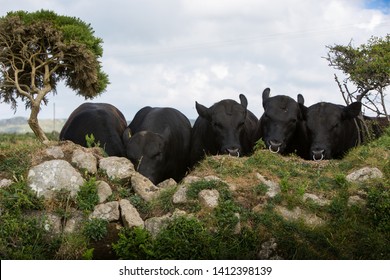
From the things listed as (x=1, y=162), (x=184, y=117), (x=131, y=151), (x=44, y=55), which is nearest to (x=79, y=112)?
(x=184, y=117)

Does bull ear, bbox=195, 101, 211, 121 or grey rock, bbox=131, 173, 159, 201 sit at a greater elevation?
bull ear, bbox=195, 101, 211, 121

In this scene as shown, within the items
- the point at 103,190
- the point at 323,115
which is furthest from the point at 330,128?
the point at 103,190

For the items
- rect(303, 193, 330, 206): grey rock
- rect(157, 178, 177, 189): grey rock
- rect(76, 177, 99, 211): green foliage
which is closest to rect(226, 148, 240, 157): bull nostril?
rect(157, 178, 177, 189): grey rock

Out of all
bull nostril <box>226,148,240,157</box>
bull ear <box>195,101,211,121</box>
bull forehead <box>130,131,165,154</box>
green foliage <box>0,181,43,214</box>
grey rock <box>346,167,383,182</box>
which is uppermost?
bull ear <box>195,101,211,121</box>

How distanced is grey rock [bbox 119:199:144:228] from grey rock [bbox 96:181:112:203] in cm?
35

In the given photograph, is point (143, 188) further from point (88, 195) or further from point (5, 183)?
point (5, 183)

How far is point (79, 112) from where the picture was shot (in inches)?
819

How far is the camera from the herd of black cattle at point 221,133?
16719mm

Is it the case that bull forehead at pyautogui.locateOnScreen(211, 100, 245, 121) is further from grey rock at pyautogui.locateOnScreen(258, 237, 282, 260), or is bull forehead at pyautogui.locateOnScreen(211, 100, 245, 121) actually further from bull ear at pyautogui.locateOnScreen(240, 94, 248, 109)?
grey rock at pyautogui.locateOnScreen(258, 237, 282, 260)

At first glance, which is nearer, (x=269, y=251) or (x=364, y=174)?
(x=269, y=251)

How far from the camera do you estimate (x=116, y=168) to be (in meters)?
14.4

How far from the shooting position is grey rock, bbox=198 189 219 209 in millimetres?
13133

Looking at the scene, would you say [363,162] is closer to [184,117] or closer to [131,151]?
[131,151]

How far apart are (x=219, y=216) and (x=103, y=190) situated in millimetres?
2524
